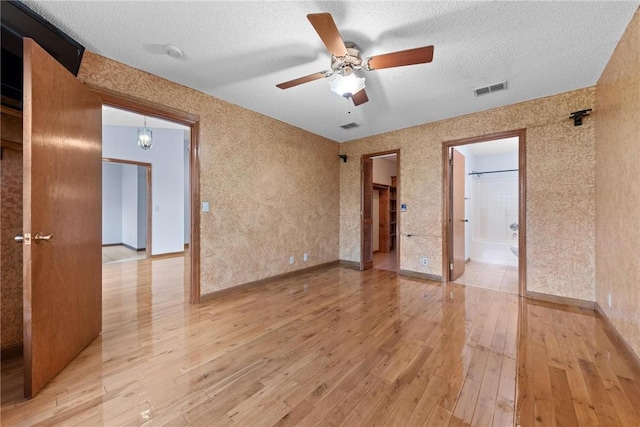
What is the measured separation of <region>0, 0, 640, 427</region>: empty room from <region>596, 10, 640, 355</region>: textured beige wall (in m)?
0.03

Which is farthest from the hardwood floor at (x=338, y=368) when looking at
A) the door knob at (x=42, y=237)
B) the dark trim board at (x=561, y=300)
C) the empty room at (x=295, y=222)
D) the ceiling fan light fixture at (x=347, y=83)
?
the ceiling fan light fixture at (x=347, y=83)

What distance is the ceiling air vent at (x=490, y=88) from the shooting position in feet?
8.99

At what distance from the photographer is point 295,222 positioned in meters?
4.21

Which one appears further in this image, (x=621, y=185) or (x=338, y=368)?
(x=621, y=185)

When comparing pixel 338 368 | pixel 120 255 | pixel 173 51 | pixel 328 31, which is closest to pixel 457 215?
pixel 338 368

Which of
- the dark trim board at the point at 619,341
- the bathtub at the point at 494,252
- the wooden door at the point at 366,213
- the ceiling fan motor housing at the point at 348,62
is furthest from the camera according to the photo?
the bathtub at the point at 494,252

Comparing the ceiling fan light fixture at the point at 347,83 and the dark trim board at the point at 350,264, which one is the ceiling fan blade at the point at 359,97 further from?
the dark trim board at the point at 350,264

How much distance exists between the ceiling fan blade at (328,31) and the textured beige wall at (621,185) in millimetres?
2099

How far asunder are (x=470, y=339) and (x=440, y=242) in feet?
6.44

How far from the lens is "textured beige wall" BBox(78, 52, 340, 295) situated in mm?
2695

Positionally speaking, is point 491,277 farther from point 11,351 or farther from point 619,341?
point 11,351

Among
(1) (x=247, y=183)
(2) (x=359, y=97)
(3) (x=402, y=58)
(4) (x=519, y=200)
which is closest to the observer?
(3) (x=402, y=58)

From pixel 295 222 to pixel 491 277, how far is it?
3455 millimetres

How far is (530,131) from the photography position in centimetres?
317
